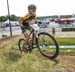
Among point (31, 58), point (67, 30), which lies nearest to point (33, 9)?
point (31, 58)

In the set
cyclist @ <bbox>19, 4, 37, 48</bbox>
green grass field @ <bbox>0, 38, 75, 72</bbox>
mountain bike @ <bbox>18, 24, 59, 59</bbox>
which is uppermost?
cyclist @ <bbox>19, 4, 37, 48</bbox>

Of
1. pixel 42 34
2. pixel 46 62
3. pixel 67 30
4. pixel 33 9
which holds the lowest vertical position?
pixel 67 30

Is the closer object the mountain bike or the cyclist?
the mountain bike

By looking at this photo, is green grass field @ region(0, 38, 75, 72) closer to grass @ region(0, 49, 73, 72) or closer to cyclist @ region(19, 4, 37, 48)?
grass @ region(0, 49, 73, 72)

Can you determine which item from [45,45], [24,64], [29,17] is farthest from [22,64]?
[29,17]

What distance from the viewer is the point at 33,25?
8641mm

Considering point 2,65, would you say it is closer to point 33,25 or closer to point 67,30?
point 33,25

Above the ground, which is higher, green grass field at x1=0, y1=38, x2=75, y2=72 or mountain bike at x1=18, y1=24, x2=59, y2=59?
mountain bike at x1=18, y1=24, x2=59, y2=59

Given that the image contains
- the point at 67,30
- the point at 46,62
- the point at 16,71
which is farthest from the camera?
the point at 67,30

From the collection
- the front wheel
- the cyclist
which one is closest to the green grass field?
the front wheel

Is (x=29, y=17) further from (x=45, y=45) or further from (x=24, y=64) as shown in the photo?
(x=24, y=64)

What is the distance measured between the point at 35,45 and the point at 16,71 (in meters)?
2.69

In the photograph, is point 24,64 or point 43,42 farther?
point 43,42

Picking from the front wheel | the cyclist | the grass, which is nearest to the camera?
the grass
